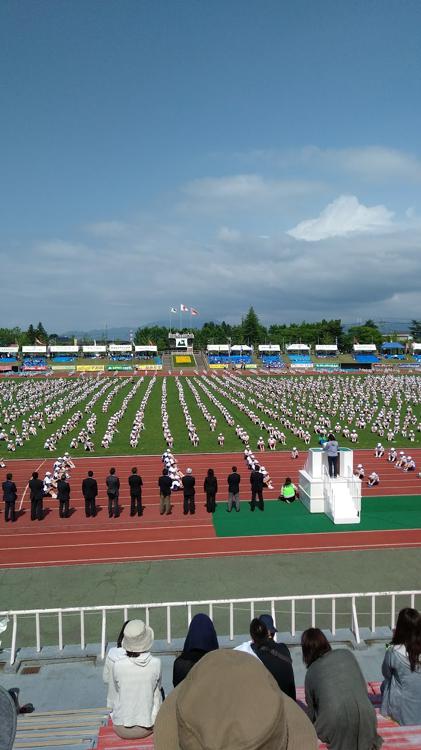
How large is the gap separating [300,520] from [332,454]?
206 cm

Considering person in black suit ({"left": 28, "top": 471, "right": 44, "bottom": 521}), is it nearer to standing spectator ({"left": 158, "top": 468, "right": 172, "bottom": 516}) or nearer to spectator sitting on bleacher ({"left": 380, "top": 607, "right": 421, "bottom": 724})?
standing spectator ({"left": 158, "top": 468, "right": 172, "bottom": 516})

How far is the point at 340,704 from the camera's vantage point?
10.7 feet

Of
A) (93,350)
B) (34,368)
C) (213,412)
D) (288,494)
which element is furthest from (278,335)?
(288,494)

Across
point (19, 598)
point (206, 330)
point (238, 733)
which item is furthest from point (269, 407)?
point (206, 330)

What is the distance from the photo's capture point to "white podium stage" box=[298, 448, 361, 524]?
1452 cm

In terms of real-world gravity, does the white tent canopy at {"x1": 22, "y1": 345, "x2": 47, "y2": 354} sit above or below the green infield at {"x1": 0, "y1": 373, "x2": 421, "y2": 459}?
above

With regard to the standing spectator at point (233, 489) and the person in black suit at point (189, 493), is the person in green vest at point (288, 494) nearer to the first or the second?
the standing spectator at point (233, 489)

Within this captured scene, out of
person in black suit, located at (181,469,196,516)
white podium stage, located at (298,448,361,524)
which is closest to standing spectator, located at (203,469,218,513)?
person in black suit, located at (181,469,196,516)

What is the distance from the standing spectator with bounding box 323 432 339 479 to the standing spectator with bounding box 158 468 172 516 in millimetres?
4603

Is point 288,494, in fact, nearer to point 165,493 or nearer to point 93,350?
point 165,493

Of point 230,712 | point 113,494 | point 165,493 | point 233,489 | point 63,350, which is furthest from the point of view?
point 63,350

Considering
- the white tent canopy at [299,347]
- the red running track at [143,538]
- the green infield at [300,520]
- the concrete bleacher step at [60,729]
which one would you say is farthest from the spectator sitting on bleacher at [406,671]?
the white tent canopy at [299,347]

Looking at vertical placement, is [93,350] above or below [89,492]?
above

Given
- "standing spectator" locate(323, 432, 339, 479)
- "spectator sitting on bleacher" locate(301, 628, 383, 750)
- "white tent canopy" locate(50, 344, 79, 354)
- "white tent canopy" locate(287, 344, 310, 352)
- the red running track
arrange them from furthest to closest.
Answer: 1. "white tent canopy" locate(287, 344, 310, 352)
2. "white tent canopy" locate(50, 344, 79, 354)
3. "standing spectator" locate(323, 432, 339, 479)
4. the red running track
5. "spectator sitting on bleacher" locate(301, 628, 383, 750)
